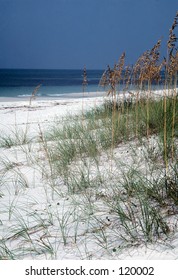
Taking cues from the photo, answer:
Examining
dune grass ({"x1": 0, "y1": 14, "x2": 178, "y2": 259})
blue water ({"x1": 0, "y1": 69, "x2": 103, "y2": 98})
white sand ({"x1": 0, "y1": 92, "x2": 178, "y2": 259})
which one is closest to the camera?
white sand ({"x1": 0, "y1": 92, "x2": 178, "y2": 259})

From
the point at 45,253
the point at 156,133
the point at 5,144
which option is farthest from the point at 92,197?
the point at 5,144

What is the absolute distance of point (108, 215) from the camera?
Answer: 6.45 ft

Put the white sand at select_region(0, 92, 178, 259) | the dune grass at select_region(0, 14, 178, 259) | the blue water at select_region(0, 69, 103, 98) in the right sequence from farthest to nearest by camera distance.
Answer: the blue water at select_region(0, 69, 103, 98) → the dune grass at select_region(0, 14, 178, 259) → the white sand at select_region(0, 92, 178, 259)

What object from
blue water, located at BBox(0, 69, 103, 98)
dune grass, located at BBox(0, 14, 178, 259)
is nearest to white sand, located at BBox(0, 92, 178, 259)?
dune grass, located at BBox(0, 14, 178, 259)

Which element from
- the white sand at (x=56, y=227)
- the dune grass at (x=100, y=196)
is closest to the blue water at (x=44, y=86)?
the dune grass at (x=100, y=196)

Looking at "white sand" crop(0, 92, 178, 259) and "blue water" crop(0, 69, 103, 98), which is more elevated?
"blue water" crop(0, 69, 103, 98)

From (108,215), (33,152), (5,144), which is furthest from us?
(5,144)

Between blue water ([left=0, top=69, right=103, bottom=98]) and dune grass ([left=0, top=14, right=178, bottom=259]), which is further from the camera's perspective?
blue water ([left=0, top=69, right=103, bottom=98])

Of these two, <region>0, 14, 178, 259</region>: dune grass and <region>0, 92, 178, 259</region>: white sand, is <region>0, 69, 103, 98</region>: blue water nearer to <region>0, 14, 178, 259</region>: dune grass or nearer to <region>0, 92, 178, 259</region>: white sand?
<region>0, 14, 178, 259</region>: dune grass
